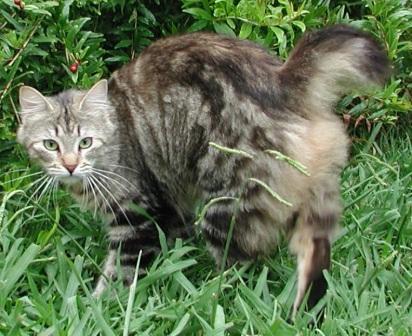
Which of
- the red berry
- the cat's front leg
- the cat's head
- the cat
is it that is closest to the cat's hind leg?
the cat

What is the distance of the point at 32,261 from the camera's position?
4066 mm

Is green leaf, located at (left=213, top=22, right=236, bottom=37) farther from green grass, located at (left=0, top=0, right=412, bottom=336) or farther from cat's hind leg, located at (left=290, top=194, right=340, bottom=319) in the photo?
cat's hind leg, located at (left=290, top=194, right=340, bottom=319)

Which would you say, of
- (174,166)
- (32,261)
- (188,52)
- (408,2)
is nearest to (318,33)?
(188,52)

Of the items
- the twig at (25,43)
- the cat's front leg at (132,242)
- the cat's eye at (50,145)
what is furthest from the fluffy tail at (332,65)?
the twig at (25,43)

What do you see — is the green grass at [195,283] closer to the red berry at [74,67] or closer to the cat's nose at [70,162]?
the cat's nose at [70,162]

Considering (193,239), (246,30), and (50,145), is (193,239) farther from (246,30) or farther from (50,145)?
(246,30)

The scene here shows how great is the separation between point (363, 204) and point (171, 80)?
51.4 inches

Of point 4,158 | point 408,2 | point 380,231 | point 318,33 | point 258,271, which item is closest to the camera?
point 318,33

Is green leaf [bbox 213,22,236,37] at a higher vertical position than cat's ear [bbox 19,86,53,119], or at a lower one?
higher

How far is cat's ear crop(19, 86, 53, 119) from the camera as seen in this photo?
14.4ft

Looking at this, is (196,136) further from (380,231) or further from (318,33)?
(380,231)

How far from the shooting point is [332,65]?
3.97 metres

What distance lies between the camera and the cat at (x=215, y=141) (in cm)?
399

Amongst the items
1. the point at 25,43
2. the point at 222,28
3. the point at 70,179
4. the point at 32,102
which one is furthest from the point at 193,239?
the point at 25,43
